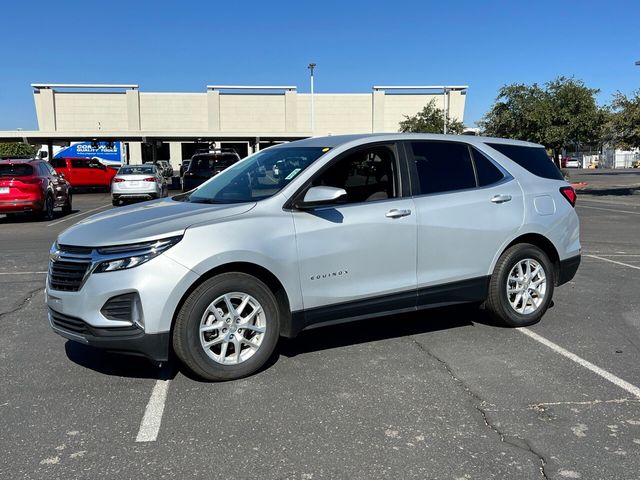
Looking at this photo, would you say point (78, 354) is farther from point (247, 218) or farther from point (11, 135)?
point (11, 135)

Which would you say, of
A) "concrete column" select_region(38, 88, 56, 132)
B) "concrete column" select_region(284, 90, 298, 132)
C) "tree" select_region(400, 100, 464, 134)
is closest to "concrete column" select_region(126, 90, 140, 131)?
"concrete column" select_region(38, 88, 56, 132)

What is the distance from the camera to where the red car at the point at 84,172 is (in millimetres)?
31047

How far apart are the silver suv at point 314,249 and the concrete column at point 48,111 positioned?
176 feet

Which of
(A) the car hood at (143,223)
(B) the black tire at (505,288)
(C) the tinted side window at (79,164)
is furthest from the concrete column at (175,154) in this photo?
(A) the car hood at (143,223)

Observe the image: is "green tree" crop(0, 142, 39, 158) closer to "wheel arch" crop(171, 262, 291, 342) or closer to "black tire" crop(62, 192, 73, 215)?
"black tire" crop(62, 192, 73, 215)

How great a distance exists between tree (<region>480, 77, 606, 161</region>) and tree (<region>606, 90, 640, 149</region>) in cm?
333

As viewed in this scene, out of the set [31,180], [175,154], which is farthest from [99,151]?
[31,180]

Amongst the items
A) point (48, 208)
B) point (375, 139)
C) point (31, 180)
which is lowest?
point (48, 208)

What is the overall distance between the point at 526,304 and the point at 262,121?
1997 inches

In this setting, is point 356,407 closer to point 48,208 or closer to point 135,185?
point 48,208

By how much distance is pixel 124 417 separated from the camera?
3842 millimetres

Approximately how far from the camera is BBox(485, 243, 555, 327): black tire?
18.1ft

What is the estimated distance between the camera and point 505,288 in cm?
555

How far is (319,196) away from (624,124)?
23117mm
